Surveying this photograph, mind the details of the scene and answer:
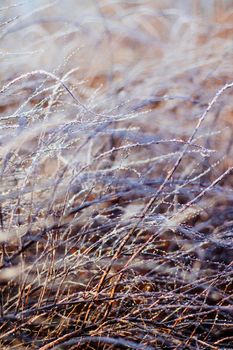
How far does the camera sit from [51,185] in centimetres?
94

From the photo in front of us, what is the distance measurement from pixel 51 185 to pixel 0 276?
143 mm

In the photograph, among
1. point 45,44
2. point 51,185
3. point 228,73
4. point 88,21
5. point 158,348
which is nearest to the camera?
point 158,348

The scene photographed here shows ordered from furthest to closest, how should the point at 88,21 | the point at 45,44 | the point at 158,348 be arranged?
the point at 88,21
the point at 45,44
the point at 158,348

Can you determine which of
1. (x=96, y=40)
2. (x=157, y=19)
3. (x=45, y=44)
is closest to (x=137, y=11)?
(x=157, y=19)

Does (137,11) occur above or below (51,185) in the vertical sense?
below

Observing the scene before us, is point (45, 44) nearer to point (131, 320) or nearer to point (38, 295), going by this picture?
point (38, 295)

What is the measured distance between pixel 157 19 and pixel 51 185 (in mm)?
1151

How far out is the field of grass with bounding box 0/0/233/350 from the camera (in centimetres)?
84

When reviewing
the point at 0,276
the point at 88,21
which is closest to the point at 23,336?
the point at 0,276

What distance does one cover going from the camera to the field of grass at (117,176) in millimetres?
842

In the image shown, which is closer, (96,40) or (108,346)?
(108,346)

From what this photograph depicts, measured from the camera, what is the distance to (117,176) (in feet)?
3.85

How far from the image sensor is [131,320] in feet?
2.78

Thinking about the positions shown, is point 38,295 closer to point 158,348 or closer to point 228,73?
point 158,348
